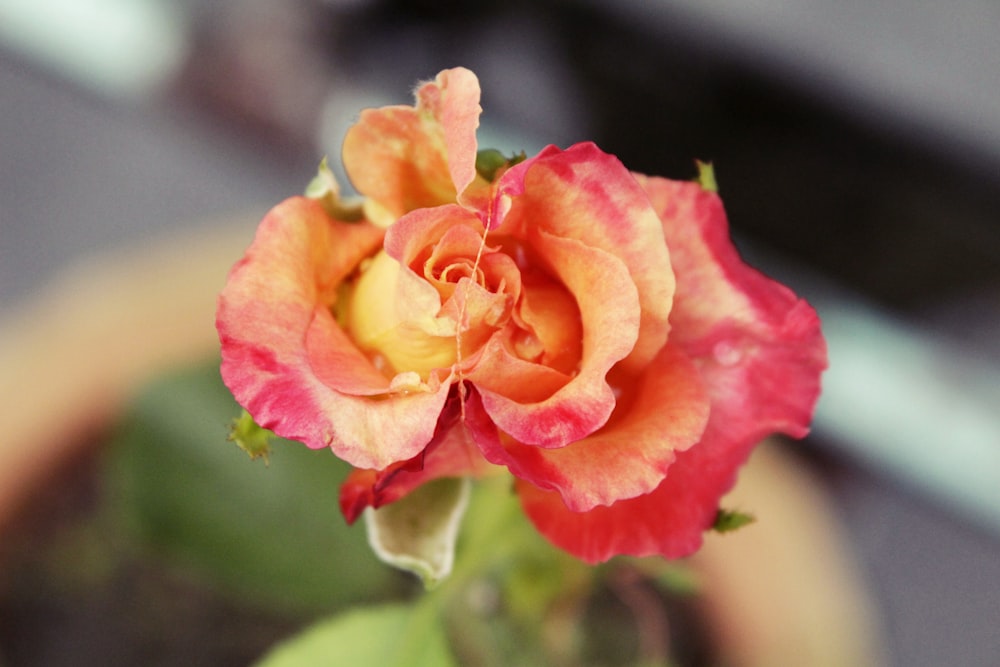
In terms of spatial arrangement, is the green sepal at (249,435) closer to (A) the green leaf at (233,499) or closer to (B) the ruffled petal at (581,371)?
(B) the ruffled petal at (581,371)

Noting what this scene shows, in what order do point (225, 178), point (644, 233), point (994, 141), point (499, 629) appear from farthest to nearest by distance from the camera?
point (225, 178) → point (994, 141) → point (499, 629) → point (644, 233)

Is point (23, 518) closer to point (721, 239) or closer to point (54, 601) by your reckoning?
point (54, 601)

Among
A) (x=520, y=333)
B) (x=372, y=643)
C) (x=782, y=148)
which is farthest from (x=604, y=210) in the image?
(x=782, y=148)

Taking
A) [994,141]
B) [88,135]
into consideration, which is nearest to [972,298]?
[994,141]

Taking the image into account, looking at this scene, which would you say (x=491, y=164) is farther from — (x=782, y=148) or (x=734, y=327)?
(x=782, y=148)

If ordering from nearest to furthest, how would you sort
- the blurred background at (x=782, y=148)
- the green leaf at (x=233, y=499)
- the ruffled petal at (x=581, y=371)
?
the ruffled petal at (x=581, y=371), the green leaf at (x=233, y=499), the blurred background at (x=782, y=148)

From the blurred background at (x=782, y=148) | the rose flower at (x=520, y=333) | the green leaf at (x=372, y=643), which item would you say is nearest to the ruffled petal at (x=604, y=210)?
the rose flower at (x=520, y=333)
